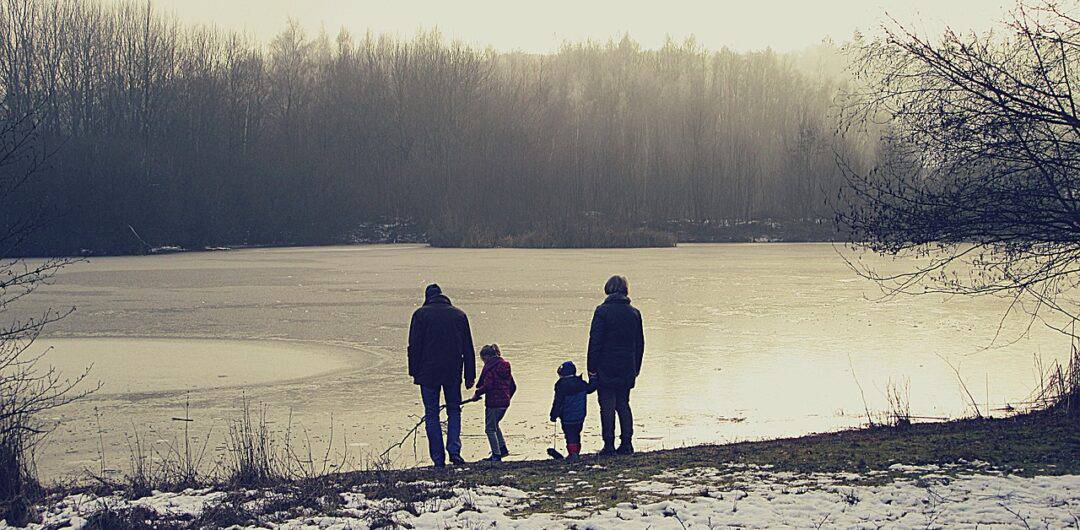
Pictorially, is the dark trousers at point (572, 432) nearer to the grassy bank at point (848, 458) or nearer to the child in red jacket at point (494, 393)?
the grassy bank at point (848, 458)

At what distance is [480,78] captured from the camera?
71375 mm

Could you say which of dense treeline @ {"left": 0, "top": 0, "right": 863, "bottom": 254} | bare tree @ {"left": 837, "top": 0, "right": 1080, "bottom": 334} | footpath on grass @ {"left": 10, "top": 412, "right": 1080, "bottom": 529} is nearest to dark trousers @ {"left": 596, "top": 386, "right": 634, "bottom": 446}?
footpath on grass @ {"left": 10, "top": 412, "right": 1080, "bottom": 529}

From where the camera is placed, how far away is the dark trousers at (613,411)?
786cm

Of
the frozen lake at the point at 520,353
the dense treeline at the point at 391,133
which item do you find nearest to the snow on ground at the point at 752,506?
the frozen lake at the point at 520,353

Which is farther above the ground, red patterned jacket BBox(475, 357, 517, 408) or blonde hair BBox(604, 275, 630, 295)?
blonde hair BBox(604, 275, 630, 295)

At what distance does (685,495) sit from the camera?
5.84 metres

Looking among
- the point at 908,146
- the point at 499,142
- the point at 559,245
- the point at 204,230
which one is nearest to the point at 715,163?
the point at 499,142

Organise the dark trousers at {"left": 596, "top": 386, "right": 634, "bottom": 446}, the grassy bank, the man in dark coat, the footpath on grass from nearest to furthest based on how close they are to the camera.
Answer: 1. the footpath on grass
2. the grassy bank
3. the man in dark coat
4. the dark trousers at {"left": 596, "top": 386, "right": 634, "bottom": 446}

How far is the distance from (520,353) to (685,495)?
8.50 meters

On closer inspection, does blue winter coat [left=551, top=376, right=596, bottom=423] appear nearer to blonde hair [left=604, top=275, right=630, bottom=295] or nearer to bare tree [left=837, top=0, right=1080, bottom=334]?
blonde hair [left=604, top=275, right=630, bottom=295]

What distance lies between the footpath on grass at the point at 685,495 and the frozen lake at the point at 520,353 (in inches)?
80.3

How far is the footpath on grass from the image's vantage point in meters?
5.28

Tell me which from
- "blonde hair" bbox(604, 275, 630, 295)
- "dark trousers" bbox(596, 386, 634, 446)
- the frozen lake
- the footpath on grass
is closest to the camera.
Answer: the footpath on grass

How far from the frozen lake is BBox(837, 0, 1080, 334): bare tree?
10.0 ft
